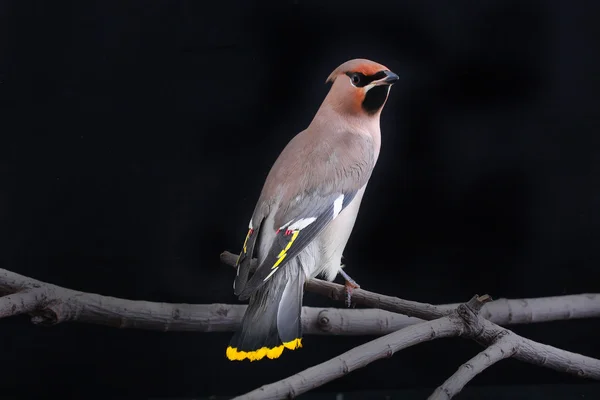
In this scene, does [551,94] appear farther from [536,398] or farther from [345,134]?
[536,398]

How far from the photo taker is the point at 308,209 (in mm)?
2316

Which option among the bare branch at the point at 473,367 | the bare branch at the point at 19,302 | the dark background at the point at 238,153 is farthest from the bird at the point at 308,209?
the bare branch at the point at 19,302

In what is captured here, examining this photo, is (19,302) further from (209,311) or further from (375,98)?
(375,98)

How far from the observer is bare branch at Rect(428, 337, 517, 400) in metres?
2.06

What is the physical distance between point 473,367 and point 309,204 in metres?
0.67

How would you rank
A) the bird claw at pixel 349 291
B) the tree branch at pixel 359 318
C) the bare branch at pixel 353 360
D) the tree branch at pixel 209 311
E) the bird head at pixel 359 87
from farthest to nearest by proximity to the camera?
the bird head at pixel 359 87
the bird claw at pixel 349 291
the tree branch at pixel 209 311
the tree branch at pixel 359 318
the bare branch at pixel 353 360

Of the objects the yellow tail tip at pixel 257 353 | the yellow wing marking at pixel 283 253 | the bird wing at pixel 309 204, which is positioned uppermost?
the bird wing at pixel 309 204

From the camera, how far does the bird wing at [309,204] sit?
2.23m

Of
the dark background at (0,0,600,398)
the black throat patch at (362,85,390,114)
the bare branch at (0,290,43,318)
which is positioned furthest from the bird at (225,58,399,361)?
the bare branch at (0,290,43,318)

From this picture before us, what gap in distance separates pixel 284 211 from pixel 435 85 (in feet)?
2.25

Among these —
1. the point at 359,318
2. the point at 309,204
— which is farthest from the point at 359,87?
the point at 359,318

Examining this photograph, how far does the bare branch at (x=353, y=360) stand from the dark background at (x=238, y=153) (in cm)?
49

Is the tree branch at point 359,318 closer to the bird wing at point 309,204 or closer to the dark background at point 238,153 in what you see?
the dark background at point 238,153

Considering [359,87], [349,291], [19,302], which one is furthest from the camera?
[359,87]
